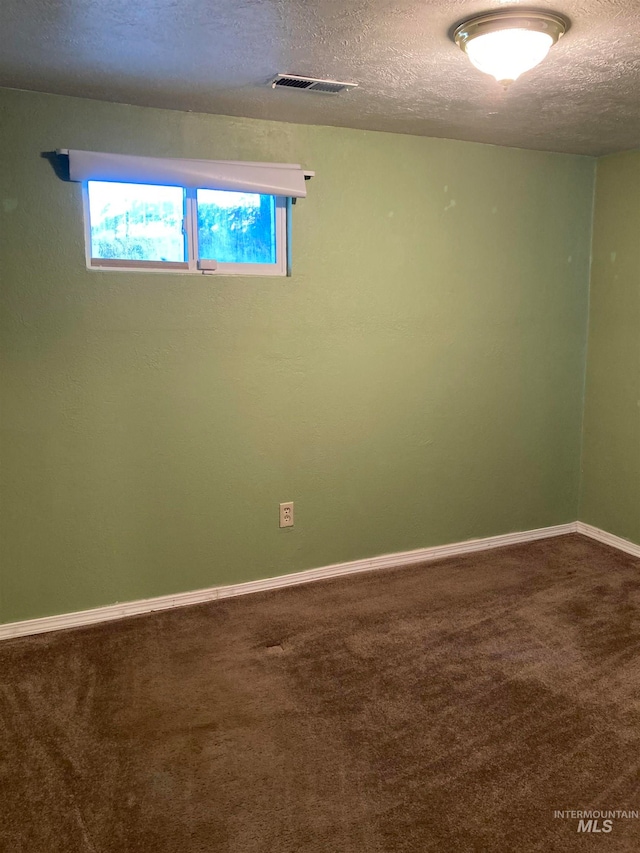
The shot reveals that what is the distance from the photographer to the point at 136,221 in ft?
9.80

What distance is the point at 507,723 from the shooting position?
234cm

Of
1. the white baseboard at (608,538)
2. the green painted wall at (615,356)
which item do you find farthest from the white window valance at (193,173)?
the white baseboard at (608,538)

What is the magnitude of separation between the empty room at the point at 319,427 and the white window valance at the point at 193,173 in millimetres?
17

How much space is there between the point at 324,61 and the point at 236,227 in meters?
1.06

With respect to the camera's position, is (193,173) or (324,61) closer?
(324,61)

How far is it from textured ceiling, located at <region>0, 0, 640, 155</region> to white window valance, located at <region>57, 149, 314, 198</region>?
0.71 feet

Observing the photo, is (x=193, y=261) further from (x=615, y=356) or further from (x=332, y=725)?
(x=615, y=356)

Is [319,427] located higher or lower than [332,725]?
higher

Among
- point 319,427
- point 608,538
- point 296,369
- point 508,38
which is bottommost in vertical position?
point 608,538

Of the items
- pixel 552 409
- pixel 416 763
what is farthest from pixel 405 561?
pixel 416 763

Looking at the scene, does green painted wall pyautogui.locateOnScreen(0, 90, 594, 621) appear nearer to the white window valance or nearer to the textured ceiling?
the white window valance

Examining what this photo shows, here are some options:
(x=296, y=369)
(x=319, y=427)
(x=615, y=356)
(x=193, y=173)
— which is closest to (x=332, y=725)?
(x=319, y=427)

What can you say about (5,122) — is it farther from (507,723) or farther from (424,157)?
(507,723)

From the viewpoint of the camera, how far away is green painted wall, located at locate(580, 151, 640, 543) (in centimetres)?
376
